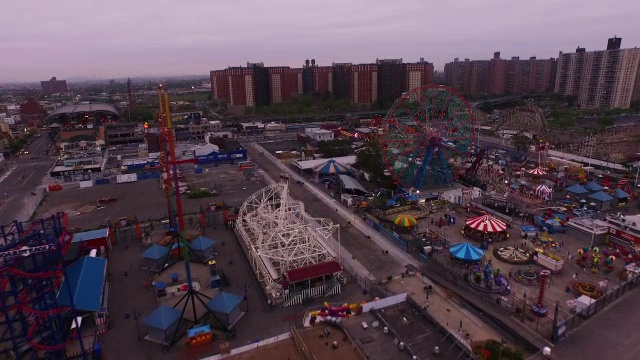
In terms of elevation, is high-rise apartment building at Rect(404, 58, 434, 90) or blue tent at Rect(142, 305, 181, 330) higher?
high-rise apartment building at Rect(404, 58, 434, 90)

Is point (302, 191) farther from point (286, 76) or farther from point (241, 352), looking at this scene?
point (286, 76)

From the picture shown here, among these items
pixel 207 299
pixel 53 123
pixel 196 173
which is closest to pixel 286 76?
pixel 53 123

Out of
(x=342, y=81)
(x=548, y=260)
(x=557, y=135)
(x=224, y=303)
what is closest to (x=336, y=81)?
(x=342, y=81)

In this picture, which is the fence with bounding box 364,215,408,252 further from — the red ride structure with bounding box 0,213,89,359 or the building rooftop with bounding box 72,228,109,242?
the building rooftop with bounding box 72,228,109,242

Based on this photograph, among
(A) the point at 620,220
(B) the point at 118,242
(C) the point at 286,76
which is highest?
(C) the point at 286,76

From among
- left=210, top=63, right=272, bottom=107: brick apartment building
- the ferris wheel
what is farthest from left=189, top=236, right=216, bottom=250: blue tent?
left=210, top=63, right=272, bottom=107: brick apartment building

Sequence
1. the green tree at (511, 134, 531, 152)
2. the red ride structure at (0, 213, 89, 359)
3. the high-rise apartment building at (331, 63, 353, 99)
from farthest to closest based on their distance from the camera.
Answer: the high-rise apartment building at (331, 63, 353, 99)
the green tree at (511, 134, 531, 152)
the red ride structure at (0, 213, 89, 359)

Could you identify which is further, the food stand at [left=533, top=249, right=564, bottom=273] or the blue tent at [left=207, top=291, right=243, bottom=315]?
the food stand at [left=533, top=249, right=564, bottom=273]

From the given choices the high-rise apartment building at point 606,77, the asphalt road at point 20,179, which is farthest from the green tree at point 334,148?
the high-rise apartment building at point 606,77
